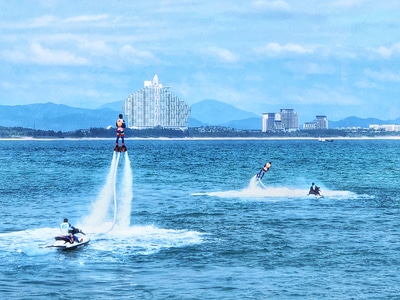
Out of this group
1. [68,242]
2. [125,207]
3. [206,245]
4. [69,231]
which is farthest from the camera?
[125,207]

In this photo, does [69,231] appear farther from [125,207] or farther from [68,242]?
[125,207]

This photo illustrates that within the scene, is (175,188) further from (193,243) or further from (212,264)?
(212,264)

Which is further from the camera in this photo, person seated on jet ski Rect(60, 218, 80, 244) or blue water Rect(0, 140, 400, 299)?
person seated on jet ski Rect(60, 218, 80, 244)

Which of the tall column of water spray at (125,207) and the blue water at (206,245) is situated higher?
the tall column of water spray at (125,207)

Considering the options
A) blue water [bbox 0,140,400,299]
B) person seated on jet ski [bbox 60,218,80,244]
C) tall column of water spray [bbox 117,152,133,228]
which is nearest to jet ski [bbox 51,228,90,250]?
person seated on jet ski [bbox 60,218,80,244]

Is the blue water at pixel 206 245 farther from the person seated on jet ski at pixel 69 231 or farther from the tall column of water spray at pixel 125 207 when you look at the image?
the person seated on jet ski at pixel 69 231

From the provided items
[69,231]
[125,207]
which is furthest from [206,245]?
[125,207]

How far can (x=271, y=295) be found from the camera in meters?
43.9

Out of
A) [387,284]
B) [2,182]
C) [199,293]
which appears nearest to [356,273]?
[387,284]

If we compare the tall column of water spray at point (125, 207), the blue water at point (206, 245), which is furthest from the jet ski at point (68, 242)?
the tall column of water spray at point (125, 207)

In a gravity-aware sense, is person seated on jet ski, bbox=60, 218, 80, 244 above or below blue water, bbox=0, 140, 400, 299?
above

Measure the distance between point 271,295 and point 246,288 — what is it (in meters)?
2.13

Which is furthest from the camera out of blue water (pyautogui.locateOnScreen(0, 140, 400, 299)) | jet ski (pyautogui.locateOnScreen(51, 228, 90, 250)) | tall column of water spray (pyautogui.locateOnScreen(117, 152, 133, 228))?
tall column of water spray (pyautogui.locateOnScreen(117, 152, 133, 228))

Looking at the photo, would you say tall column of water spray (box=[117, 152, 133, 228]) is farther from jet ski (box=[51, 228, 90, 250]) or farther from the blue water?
jet ski (box=[51, 228, 90, 250])
